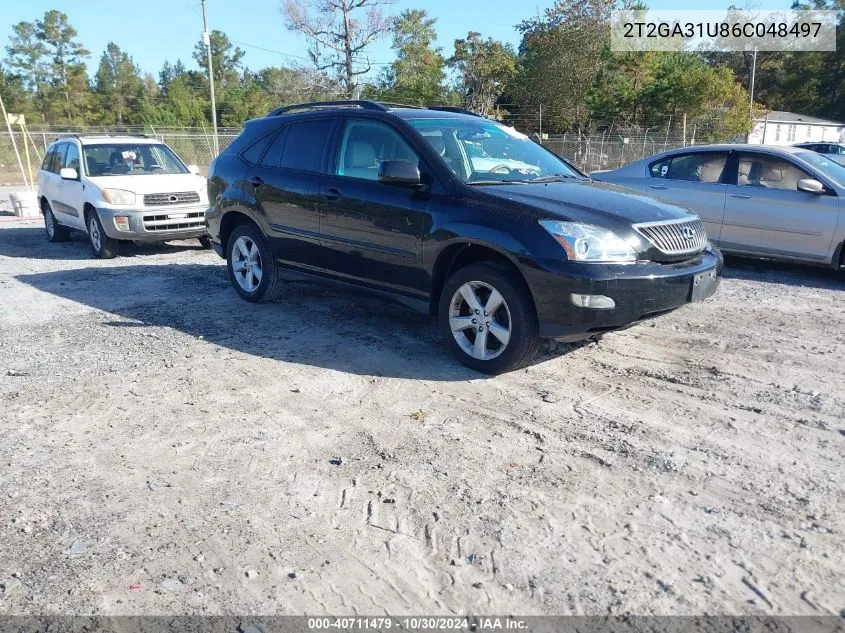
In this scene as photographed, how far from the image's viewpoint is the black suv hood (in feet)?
15.3

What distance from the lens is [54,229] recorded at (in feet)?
39.5

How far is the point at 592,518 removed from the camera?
3.12 metres

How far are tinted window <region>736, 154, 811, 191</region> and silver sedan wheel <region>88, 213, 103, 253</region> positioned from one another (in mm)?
8822

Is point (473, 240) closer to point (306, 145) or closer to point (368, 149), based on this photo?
point (368, 149)

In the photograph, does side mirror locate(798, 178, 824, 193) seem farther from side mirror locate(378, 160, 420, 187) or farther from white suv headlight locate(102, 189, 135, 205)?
white suv headlight locate(102, 189, 135, 205)

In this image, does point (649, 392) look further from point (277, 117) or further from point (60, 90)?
point (60, 90)

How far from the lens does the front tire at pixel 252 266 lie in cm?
687

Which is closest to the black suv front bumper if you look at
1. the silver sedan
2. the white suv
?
the silver sedan

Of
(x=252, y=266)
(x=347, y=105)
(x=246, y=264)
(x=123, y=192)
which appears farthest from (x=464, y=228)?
(x=123, y=192)

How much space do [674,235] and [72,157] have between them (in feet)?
32.3

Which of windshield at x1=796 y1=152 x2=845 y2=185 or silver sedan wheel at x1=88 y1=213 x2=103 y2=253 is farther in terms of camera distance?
silver sedan wheel at x1=88 y1=213 x2=103 y2=253

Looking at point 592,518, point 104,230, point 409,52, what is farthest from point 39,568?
point 409,52

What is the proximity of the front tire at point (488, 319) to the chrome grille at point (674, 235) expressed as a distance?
92 cm

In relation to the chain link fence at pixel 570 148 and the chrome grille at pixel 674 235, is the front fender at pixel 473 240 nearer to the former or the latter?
the chrome grille at pixel 674 235
